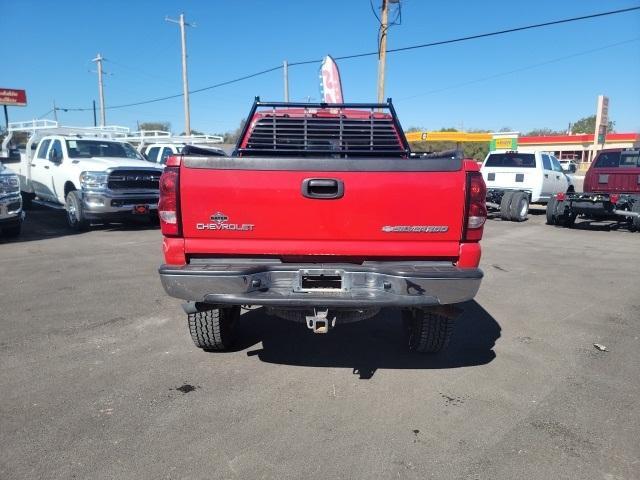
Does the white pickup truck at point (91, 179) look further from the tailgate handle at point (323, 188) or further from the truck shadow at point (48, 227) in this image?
the tailgate handle at point (323, 188)

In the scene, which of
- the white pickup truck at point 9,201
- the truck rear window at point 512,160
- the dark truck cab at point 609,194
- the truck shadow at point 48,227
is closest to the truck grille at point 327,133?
the white pickup truck at point 9,201

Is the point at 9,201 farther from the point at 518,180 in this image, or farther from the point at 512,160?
the point at 512,160

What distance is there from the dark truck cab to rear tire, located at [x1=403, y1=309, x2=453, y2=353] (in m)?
10.3

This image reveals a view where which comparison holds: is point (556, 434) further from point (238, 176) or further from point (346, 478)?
point (238, 176)

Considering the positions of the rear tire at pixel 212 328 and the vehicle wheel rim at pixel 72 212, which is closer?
the rear tire at pixel 212 328

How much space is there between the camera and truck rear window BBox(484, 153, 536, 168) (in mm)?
15023

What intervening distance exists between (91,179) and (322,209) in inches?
341

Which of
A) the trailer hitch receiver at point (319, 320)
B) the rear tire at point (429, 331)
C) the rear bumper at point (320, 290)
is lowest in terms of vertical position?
the rear tire at point (429, 331)

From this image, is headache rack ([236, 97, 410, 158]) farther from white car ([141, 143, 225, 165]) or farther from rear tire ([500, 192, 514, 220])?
white car ([141, 143, 225, 165])

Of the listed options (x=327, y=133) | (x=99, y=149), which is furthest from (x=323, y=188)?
(x=99, y=149)

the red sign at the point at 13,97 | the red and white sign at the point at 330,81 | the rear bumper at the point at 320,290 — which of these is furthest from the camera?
the red sign at the point at 13,97

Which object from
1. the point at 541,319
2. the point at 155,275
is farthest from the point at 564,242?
the point at 155,275

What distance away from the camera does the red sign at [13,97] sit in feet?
134

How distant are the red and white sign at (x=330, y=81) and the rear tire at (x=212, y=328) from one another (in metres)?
10.9
